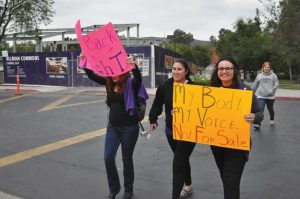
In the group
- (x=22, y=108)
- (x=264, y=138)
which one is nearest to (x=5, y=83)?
(x=22, y=108)

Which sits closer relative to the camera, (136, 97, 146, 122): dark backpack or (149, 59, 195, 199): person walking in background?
(149, 59, 195, 199): person walking in background

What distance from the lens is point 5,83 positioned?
109 ft

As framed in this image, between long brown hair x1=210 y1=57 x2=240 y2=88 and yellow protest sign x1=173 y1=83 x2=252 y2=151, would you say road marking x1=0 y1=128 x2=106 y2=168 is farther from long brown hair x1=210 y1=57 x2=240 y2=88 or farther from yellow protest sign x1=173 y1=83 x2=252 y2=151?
long brown hair x1=210 y1=57 x2=240 y2=88

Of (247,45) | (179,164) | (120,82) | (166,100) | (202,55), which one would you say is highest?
(247,45)

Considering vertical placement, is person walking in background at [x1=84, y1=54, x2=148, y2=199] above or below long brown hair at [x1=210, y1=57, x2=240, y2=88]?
below

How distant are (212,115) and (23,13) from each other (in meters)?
31.5

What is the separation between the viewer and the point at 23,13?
33.7 meters

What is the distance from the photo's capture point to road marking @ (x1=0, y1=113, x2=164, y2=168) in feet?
25.4

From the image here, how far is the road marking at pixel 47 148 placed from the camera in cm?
773

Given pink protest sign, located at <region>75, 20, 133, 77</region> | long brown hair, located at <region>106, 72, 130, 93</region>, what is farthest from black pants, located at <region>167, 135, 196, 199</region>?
pink protest sign, located at <region>75, 20, 133, 77</region>

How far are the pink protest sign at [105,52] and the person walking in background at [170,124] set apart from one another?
1.64 feet

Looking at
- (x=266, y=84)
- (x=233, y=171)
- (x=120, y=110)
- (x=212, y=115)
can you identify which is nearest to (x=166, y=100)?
(x=120, y=110)

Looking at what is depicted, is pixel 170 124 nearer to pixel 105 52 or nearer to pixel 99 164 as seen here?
pixel 105 52

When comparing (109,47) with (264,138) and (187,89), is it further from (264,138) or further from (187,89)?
(264,138)
